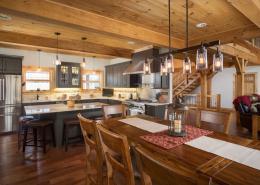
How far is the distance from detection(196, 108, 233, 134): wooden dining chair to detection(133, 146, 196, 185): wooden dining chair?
1.57 m

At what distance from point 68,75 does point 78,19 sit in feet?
14.2

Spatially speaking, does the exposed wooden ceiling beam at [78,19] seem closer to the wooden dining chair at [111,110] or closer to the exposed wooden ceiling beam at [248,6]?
the wooden dining chair at [111,110]

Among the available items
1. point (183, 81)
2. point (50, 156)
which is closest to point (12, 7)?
point (50, 156)

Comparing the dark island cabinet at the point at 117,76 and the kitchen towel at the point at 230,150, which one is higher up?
the dark island cabinet at the point at 117,76

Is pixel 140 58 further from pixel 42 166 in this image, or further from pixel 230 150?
pixel 230 150

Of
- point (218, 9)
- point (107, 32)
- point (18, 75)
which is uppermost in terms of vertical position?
point (218, 9)

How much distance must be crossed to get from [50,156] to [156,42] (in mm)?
3211

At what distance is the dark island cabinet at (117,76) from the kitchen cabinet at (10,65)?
328cm

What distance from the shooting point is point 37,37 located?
4.39 meters

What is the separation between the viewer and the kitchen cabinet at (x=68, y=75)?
634 centimetres

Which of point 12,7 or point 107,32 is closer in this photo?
point 12,7

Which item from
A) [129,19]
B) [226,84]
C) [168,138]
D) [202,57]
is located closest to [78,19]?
[129,19]

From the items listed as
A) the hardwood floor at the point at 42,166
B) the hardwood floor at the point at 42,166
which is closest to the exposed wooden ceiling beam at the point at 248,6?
the hardwood floor at the point at 42,166

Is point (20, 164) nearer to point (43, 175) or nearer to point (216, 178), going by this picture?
point (43, 175)
